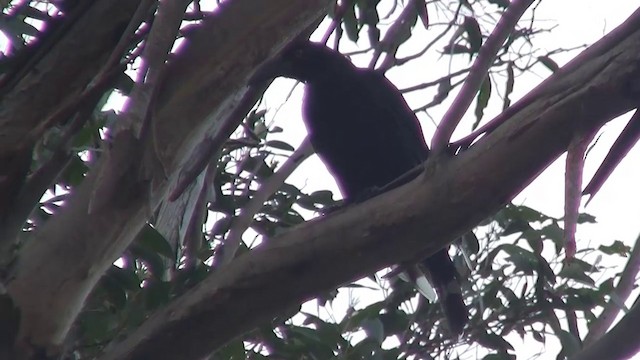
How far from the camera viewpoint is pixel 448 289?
105 inches

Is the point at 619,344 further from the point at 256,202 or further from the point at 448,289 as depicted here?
the point at 448,289

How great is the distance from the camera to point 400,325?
2711mm

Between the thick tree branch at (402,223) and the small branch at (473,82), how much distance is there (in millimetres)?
45

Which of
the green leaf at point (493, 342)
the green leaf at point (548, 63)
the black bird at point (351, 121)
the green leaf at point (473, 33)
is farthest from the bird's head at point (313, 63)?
the green leaf at point (493, 342)

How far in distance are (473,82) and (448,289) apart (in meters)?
1.44

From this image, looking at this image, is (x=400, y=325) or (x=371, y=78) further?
(x=371, y=78)

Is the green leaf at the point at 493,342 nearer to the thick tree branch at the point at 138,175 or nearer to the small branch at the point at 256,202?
the small branch at the point at 256,202

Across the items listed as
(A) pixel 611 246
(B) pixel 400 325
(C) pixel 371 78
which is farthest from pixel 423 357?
(C) pixel 371 78

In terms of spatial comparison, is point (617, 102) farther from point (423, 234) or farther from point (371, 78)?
point (371, 78)

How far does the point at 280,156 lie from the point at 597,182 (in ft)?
5.77

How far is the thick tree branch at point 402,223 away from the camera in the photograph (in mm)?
1224

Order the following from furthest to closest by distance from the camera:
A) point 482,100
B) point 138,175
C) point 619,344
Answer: point 482,100
point 138,175
point 619,344

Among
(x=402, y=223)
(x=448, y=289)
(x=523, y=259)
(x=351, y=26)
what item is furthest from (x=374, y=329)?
(x=402, y=223)

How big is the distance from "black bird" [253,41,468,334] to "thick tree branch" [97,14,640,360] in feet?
5.38
